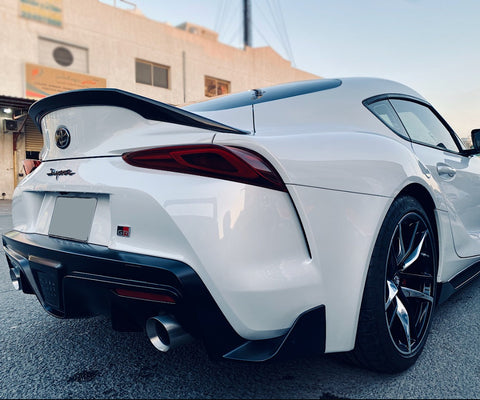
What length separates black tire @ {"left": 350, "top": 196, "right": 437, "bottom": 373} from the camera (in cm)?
160

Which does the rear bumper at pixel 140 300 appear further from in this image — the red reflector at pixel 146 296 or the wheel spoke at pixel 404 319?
the wheel spoke at pixel 404 319

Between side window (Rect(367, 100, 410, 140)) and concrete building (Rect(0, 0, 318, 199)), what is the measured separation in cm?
1385

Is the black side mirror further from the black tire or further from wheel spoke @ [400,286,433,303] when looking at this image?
wheel spoke @ [400,286,433,303]

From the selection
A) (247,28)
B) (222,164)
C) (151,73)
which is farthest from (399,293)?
(247,28)

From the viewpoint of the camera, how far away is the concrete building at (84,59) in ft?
48.8

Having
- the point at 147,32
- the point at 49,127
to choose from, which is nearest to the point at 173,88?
the point at 147,32

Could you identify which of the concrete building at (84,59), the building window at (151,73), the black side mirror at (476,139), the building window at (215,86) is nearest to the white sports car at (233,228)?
the black side mirror at (476,139)

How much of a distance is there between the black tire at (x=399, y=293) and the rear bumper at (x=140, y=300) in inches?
10.3

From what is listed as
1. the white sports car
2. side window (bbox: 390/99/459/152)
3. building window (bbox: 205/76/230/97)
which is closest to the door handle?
side window (bbox: 390/99/459/152)

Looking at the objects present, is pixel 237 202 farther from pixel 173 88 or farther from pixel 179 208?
pixel 173 88

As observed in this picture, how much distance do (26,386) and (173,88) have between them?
18989 millimetres

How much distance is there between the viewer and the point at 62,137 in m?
1.81

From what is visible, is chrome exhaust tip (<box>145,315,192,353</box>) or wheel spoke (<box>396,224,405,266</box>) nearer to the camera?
chrome exhaust tip (<box>145,315,192,353</box>)

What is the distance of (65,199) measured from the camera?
176 cm
